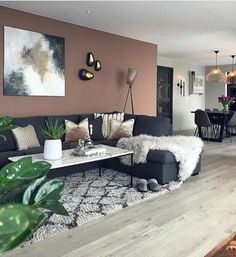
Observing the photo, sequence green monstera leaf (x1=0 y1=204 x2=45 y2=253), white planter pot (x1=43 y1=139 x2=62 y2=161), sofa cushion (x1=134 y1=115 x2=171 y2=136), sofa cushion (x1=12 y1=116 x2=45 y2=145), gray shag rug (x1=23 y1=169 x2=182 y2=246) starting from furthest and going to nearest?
sofa cushion (x1=134 y1=115 x2=171 y2=136), sofa cushion (x1=12 y1=116 x2=45 y2=145), white planter pot (x1=43 y1=139 x2=62 y2=161), gray shag rug (x1=23 y1=169 x2=182 y2=246), green monstera leaf (x1=0 y1=204 x2=45 y2=253)

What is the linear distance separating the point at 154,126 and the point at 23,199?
4.30 meters

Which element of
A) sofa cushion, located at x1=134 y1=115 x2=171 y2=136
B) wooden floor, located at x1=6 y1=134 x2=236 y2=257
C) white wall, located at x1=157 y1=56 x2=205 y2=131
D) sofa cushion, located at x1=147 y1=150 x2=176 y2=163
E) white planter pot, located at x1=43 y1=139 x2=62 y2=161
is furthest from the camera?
white wall, located at x1=157 y1=56 x2=205 y2=131

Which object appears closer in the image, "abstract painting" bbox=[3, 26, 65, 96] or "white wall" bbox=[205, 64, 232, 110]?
"abstract painting" bbox=[3, 26, 65, 96]

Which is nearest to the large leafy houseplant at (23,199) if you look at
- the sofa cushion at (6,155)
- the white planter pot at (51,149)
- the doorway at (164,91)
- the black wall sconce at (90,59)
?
the white planter pot at (51,149)

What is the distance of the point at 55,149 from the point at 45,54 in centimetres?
226

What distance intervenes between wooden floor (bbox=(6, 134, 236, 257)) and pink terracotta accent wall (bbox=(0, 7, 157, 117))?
2.63 m

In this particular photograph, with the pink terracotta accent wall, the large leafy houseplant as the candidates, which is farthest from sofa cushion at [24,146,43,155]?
the large leafy houseplant

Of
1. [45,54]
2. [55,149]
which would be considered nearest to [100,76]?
[45,54]

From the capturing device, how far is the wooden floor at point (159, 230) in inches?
86.7

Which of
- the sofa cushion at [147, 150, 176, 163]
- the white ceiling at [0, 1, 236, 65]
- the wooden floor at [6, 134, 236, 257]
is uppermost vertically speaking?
the white ceiling at [0, 1, 236, 65]

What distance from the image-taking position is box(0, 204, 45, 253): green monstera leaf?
21.0 inches

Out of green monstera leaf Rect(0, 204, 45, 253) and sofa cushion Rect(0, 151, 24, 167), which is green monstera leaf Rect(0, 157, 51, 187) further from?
sofa cushion Rect(0, 151, 24, 167)

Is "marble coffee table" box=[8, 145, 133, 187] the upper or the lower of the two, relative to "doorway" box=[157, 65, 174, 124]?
lower

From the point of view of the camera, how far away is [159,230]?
2.55 meters
